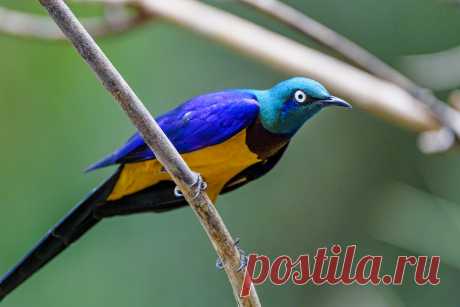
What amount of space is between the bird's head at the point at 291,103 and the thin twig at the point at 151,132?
48 centimetres

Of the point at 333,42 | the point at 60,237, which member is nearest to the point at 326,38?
the point at 333,42

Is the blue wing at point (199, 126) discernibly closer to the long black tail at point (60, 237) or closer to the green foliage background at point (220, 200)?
the long black tail at point (60, 237)

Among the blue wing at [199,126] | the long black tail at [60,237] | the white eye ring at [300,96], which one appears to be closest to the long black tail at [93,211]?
the long black tail at [60,237]

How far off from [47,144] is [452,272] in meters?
3.12

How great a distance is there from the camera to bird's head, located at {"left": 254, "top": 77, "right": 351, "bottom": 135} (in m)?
2.70

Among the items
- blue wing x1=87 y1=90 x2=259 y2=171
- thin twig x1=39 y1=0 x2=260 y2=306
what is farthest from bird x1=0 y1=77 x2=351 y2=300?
thin twig x1=39 y1=0 x2=260 y2=306

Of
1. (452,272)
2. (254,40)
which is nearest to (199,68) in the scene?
(452,272)

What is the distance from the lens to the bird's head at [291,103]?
2697 mm

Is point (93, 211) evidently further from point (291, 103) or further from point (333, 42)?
point (333, 42)

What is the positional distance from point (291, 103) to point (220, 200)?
3288mm

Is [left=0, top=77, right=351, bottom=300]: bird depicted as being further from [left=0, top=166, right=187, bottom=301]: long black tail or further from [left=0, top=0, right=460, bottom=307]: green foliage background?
[left=0, top=0, right=460, bottom=307]: green foliage background

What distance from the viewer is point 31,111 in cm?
684

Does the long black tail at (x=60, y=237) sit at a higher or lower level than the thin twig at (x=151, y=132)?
lower

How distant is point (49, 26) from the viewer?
4012 mm
